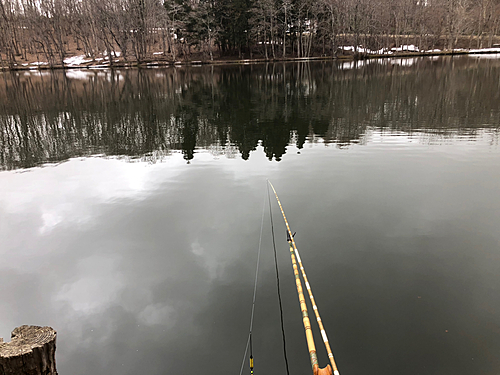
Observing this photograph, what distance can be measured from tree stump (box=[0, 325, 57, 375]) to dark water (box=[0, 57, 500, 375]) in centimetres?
201

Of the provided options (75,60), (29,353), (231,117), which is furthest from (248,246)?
(75,60)

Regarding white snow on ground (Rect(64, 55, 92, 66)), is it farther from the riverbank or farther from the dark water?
the dark water

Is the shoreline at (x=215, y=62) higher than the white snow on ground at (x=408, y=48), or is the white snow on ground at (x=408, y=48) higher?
the white snow on ground at (x=408, y=48)

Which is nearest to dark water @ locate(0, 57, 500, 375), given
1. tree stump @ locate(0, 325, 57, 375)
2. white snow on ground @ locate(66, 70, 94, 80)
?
tree stump @ locate(0, 325, 57, 375)

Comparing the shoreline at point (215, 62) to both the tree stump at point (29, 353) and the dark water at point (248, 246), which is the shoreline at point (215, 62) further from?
the tree stump at point (29, 353)

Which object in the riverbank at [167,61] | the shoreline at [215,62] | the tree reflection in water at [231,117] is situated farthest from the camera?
the riverbank at [167,61]

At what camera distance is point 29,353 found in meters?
3.31

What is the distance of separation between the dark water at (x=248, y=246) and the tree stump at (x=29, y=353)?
2.01 m

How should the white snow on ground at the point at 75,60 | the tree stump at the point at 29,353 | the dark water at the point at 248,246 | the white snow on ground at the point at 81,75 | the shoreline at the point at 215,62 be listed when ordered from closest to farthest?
the tree stump at the point at 29,353 → the dark water at the point at 248,246 → the white snow on ground at the point at 81,75 → the shoreline at the point at 215,62 → the white snow on ground at the point at 75,60

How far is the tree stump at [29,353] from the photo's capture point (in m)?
3.26

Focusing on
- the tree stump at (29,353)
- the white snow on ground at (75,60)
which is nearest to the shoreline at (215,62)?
the white snow on ground at (75,60)

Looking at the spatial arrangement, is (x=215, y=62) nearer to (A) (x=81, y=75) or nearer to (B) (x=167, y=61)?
(B) (x=167, y=61)

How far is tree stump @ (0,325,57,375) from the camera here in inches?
128

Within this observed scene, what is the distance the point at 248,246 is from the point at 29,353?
5444 millimetres
